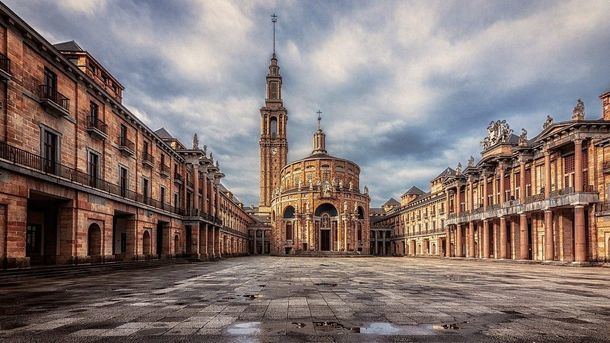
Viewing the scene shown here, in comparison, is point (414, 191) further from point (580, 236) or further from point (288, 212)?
point (580, 236)

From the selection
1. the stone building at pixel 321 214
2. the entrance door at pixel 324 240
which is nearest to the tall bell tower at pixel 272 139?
the stone building at pixel 321 214

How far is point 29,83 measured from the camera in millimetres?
20406

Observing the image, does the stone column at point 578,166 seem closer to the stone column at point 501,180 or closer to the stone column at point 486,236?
the stone column at point 501,180

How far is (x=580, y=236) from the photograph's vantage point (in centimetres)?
3391

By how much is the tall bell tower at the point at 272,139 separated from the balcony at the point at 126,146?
85840 millimetres

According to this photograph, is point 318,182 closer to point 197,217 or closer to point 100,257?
point 197,217

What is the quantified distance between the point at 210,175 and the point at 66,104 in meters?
31.2

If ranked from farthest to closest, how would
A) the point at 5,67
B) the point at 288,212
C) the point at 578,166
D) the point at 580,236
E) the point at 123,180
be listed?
the point at 288,212 → the point at 578,166 → the point at 580,236 → the point at 123,180 → the point at 5,67

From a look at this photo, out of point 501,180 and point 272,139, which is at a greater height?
point 272,139

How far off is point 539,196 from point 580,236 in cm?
689

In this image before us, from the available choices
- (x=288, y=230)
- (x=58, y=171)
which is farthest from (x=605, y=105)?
(x=288, y=230)

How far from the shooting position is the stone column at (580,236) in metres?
33.8

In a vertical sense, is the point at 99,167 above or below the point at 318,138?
below

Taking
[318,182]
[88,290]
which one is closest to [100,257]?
[88,290]
